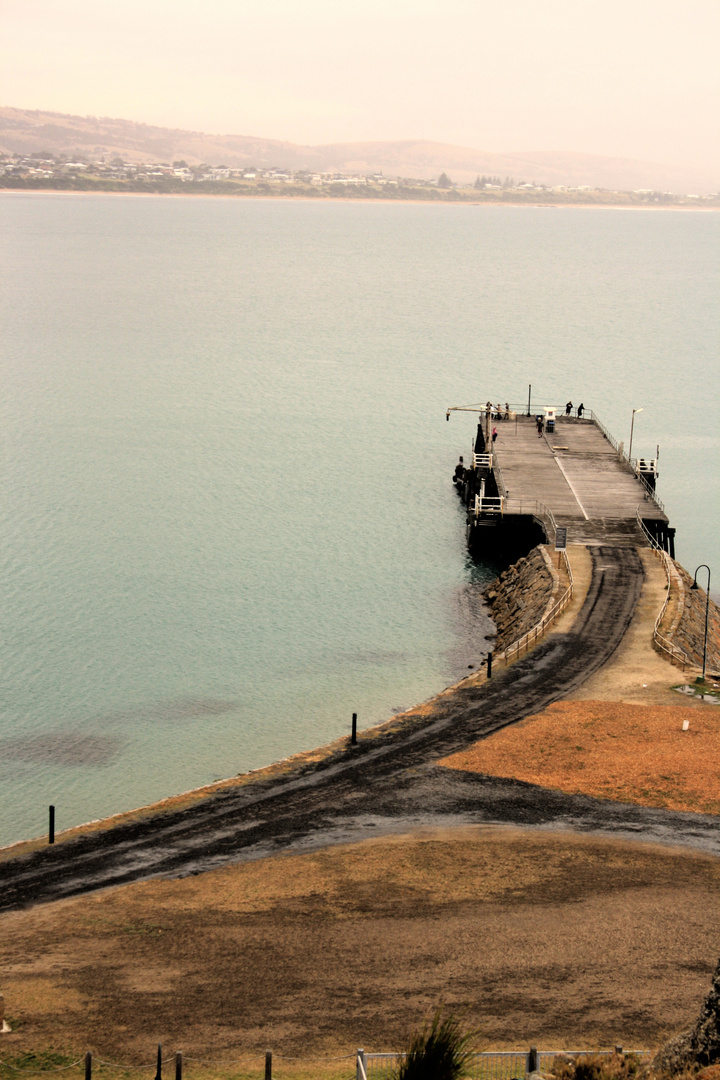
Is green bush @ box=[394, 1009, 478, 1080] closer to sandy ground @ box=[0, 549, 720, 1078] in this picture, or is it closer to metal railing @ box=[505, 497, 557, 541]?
sandy ground @ box=[0, 549, 720, 1078]

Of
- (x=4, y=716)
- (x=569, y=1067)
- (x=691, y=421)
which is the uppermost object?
(x=691, y=421)

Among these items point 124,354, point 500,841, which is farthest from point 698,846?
point 124,354

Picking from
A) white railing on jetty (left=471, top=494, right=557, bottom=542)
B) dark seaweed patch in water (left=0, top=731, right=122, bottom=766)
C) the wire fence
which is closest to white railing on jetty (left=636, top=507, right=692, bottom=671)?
white railing on jetty (left=471, top=494, right=557, bottom=542)

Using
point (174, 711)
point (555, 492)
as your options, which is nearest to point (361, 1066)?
point (174, 711)

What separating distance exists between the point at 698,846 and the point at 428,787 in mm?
8144

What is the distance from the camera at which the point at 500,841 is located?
32.6 m

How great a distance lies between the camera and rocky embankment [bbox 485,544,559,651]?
53.2 metres

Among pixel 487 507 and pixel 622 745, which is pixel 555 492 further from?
pixel 622 745

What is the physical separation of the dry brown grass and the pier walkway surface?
21152mm

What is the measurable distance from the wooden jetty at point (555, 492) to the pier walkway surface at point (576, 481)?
5cm

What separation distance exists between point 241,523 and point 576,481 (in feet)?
68.2

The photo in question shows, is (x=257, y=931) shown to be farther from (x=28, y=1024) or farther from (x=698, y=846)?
(x=698, y=846)

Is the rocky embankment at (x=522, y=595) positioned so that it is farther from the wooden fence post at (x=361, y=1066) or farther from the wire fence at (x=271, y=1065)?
the wooden fence post at (x=361, y=1066)

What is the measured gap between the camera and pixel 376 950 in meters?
26.8
